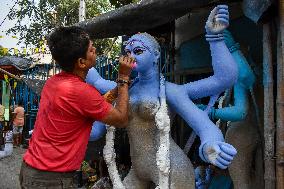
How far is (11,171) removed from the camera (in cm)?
920

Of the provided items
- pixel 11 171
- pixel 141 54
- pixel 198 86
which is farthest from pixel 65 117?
pixel 11 171

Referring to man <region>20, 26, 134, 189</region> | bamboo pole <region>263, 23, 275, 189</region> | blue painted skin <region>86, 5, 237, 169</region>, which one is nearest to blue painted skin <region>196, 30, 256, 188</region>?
bamboo pole <region>263, 23, 275, 189</region>

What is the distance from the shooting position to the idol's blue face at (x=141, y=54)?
10.6 feet

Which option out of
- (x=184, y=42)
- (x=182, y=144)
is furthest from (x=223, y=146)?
(x=184, y=42)

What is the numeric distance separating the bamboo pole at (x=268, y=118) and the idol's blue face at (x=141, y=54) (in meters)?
0.88

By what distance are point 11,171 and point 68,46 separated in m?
7.24

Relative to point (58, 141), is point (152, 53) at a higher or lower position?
higher

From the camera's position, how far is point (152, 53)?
10.8 feet

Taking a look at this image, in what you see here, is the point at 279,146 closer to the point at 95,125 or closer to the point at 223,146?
the point at 223,146

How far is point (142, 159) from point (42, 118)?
936mm

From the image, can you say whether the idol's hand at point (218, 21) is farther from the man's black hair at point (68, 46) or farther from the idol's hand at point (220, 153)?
the man's black hair at point (68, 46)

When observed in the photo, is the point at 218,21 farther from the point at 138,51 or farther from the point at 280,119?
the point at 280,119

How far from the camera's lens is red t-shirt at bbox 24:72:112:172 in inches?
99.6

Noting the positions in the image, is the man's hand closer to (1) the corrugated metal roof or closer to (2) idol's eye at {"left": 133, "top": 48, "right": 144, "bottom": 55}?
(2) idol's eye at {"left": 133, "top": 48, "right": 144, "bottom": 55}
